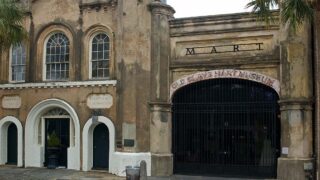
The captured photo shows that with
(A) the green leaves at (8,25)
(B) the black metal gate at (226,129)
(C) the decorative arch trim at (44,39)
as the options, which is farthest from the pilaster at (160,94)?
(A) the green leaves at (8,25)

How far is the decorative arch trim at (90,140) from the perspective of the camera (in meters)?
22.6

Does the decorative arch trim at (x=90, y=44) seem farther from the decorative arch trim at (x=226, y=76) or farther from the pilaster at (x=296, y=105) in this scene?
the pilaster at (x=296, y=105)

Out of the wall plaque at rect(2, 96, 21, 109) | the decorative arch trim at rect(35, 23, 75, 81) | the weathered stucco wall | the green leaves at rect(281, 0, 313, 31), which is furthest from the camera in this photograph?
the wall plaque at rect(2, 96, 21, 109)

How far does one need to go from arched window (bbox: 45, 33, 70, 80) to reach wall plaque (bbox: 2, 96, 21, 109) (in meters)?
1.97

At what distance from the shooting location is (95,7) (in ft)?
77.3

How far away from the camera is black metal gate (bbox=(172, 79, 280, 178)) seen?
67.7 ft

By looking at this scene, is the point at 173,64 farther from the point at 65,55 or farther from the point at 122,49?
the point at 65,55

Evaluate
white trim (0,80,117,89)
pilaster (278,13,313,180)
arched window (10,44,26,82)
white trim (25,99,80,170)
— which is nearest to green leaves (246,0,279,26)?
pilaster (278,13,313,180)

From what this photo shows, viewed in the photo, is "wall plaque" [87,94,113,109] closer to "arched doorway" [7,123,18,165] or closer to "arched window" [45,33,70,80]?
"arched window" [45,33,70,80]

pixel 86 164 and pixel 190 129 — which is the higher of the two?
pixel 190 129

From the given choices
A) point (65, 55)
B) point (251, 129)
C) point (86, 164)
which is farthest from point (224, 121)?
point (65, 55)

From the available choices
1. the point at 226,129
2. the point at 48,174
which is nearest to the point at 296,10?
the point at 226,129

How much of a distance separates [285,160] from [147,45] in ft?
25.1

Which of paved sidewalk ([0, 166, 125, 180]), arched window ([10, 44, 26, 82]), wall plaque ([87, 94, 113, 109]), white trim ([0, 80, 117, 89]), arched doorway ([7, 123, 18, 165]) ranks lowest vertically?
paved sidewalk ([0, 166, 125, 180])
